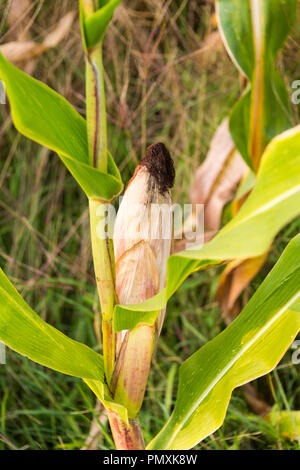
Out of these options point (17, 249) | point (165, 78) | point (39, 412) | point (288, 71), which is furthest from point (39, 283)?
point (288, 71)

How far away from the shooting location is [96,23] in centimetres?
41

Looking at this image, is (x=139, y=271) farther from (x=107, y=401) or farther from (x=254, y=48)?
(x=254, y=48)

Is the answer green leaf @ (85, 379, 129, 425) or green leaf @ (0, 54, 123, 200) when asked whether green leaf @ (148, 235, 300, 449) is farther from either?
green leaf @ (0, 54, 123, 200)

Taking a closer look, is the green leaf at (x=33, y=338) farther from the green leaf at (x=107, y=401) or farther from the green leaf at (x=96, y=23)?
the green leaf at (x=96, y=23)

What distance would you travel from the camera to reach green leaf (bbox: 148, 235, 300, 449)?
54cm

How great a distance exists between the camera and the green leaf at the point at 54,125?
1.32 feet

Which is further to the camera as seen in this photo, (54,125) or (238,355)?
(238,355)

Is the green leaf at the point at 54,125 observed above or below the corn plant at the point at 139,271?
above

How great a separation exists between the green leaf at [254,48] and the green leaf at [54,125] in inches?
12.6

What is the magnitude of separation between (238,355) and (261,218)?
20 centimetres

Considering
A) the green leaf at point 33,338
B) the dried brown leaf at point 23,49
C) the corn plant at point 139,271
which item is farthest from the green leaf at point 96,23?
the dried brown leaf at point 23,49

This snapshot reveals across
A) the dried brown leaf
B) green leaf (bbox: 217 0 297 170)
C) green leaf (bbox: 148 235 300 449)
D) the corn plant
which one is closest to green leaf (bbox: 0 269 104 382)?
the corn plant

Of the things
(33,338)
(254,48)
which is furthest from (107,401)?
(254,48)

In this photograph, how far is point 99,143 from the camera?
0.44 m
